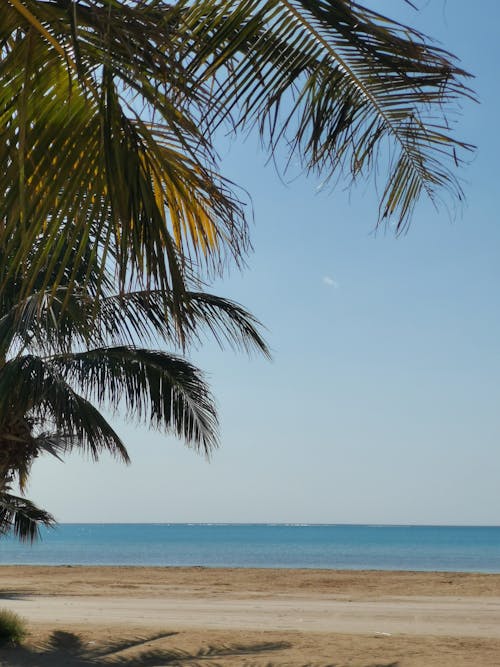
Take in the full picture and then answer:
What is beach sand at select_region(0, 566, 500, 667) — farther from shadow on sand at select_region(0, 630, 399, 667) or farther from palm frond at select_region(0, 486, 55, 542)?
palm frond at select_region(0, 486, 55, 542)

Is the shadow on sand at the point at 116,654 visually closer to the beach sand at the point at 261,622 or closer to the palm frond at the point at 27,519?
the beach sand at the point at 261,622

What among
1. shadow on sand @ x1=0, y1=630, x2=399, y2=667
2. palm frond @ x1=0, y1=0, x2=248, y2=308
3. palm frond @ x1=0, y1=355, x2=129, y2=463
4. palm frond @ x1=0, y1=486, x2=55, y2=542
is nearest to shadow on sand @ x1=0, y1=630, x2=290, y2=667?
shadow on sand @ x1=0, y1=630, x2=399, y2=667

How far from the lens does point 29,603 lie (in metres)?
16.9

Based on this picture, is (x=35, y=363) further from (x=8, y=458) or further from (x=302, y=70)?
(x=302, y=70)

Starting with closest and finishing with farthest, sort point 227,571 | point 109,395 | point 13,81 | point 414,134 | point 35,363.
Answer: point 13,81, point 414,134, point 35,363, point 109,395, point 227,571

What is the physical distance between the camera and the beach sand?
29.4 feet

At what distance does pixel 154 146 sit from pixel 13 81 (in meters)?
0.62

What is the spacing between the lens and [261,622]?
41.3 feet

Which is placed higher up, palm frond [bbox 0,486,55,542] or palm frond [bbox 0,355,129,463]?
palm frond [bbox 0,355,129,463]

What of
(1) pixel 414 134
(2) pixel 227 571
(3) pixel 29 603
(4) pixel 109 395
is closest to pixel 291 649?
(4) pixel 109 395

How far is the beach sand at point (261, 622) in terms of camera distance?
895 cm

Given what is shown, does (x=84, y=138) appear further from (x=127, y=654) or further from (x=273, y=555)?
(x=273, y=555)

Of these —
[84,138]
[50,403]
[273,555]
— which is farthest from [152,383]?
[273,555]

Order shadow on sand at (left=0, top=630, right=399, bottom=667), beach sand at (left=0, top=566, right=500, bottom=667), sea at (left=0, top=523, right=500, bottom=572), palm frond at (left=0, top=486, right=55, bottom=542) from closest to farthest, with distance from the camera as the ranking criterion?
shadow on sand at (left=0, top=630, right=399, bottom=667) → beach sand at (left=0, top=566, right=500, bottom=667) → palm frond at (left=0, top=486, right=55, bottom=542) → sea at (left=0, top=523, right=500, bottom=572)
